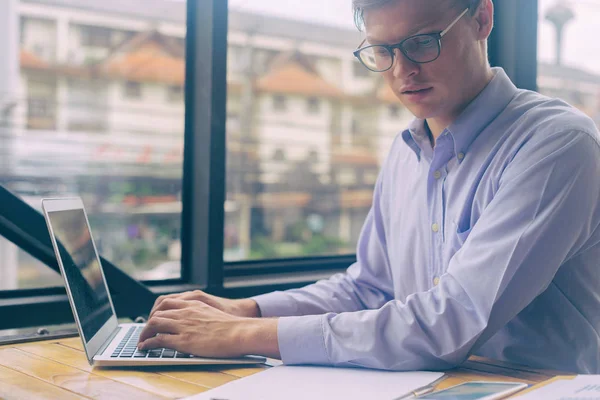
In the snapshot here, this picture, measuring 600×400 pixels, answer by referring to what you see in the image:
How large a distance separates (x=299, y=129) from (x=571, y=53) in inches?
51.5

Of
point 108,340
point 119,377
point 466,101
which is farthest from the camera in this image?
point 466,101

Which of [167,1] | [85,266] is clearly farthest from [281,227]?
[85,266]

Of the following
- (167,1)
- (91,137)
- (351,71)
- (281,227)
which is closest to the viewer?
(91,137)

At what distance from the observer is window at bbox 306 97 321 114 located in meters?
2.38

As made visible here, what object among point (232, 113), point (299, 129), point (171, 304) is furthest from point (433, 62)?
point (299, 129)

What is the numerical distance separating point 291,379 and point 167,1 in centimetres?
136

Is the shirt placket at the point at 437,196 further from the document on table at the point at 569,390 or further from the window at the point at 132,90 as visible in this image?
the window at the point at 132,90

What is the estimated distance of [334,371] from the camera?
1.13 meters

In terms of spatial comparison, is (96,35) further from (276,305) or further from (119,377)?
(119,377)

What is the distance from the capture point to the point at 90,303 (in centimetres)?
131

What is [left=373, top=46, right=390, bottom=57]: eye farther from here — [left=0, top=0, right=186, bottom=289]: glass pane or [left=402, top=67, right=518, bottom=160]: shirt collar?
[left=0, top=0, right=186, bottom=289]: glass pane

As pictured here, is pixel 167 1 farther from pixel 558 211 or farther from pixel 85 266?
pixel 558 211

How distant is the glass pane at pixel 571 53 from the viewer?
2.76 meters

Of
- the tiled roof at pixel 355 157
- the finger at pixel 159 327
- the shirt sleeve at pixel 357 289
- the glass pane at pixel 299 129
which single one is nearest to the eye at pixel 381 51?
the shirt sleeve at pixel 357 289
